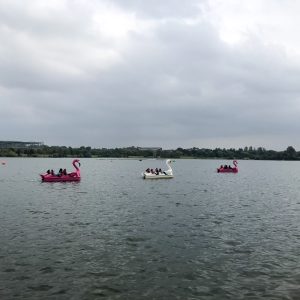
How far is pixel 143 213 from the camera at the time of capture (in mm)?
30156

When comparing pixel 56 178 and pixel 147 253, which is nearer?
pixel 147 253

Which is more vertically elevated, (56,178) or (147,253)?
(56,178)

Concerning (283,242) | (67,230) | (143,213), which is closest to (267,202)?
(143,213)

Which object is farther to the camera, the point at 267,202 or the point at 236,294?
the point at 267,202

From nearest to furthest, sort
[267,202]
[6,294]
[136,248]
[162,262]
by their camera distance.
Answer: [6,294]
[162,262]
[136,248]
[267,202]

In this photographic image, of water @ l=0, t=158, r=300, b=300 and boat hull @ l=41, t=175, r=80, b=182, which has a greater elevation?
boat hull @ l=41, t=175, r=80, b=182

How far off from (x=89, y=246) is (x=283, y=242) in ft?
33.0

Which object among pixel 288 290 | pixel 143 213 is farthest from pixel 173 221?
pixel 288 290

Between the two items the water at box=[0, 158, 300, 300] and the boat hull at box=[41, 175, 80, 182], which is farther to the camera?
the boat hull at box=[41, 175, 80, 182]

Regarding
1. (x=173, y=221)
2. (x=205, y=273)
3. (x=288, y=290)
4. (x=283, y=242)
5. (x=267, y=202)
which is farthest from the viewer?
(x=267, y=202)

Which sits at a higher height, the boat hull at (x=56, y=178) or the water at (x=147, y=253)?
the boat hull at (x=56, y=178)

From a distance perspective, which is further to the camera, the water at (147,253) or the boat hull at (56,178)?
the boat hull at (56,178)

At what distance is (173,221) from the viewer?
1053 inches

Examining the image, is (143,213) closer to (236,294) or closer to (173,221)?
(173,221)
